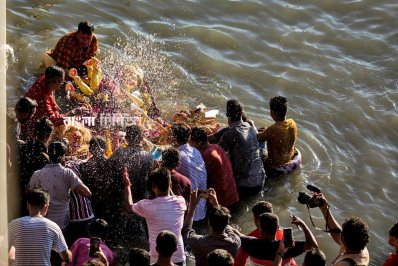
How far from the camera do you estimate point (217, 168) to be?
8.93 meters

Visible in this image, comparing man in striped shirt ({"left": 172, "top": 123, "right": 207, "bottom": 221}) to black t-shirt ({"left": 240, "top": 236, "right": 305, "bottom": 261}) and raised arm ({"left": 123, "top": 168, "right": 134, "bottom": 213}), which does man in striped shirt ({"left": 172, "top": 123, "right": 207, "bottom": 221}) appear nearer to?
raised arm ({"left": 123, "top": 168, "right": 134, "bottom": 213})

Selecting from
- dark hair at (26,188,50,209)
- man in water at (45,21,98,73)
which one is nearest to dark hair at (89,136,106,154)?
dark hair at (26,188,50,209)

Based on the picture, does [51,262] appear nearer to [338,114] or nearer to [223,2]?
[338,114]

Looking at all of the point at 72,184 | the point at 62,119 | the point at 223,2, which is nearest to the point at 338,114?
the point at 223,2

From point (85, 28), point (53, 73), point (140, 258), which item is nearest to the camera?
point (140, 258)

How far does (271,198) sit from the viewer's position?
10.0 metres

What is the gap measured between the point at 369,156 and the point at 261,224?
4.90 metres

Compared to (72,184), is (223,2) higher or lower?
higher

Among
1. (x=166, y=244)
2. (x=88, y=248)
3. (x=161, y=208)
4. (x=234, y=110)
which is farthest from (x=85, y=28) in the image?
(x=166, y=244)

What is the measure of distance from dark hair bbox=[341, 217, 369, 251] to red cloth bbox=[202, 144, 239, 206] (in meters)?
2.57

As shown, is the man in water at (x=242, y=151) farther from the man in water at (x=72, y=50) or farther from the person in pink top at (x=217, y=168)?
the man in water at (x=72, y=50)

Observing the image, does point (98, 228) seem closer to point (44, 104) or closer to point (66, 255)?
point (66, 255)

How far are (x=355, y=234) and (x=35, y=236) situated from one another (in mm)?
3180

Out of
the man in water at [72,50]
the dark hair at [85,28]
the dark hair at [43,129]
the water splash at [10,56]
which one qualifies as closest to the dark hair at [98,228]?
the dark hair at [43,129]
